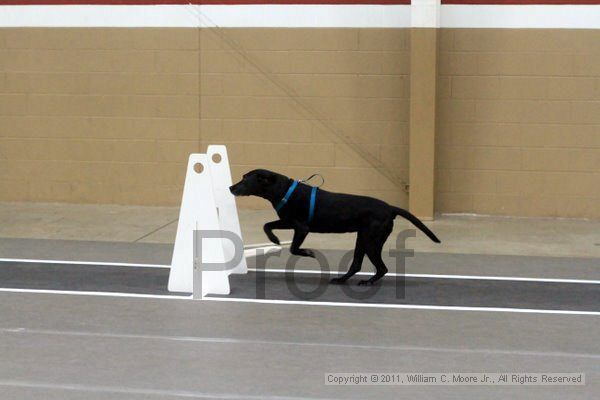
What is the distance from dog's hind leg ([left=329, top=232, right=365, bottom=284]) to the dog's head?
731mm

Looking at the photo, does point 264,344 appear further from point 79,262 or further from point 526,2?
point 526,2

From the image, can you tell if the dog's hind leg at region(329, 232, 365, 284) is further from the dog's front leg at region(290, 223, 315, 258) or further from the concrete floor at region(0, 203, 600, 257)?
the concrete floor at region(0, 203, 600, 257)

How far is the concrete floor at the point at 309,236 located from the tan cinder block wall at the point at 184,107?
468 mm

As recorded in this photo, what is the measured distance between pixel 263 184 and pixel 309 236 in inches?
107

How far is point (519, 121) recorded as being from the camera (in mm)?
11148

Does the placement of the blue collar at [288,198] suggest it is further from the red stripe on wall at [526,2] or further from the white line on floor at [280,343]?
the red stripe on wall at [526,2]

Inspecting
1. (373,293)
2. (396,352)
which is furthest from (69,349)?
(373,293)


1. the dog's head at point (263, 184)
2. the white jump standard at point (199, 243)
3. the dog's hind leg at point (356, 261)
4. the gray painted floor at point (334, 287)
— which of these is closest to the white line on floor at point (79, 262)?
the gray painted floor at point (334, 287)

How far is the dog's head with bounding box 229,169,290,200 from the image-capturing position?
24.5ft

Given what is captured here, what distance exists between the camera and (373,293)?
747 cm

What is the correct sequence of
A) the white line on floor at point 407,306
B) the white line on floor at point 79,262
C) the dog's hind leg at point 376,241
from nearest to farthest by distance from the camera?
the white line on floor at point 407,306
the dog's hind leg at point 376,241
the white line on floor at point 79,262

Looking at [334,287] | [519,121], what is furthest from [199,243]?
[519,121]

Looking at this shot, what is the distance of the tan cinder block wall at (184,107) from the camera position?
1135 cm

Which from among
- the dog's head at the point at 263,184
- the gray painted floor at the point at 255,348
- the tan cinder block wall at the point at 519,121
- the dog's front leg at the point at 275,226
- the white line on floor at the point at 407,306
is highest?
the tan cinder block wall at the point at 519,121
